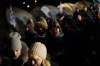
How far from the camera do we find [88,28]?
6.66m

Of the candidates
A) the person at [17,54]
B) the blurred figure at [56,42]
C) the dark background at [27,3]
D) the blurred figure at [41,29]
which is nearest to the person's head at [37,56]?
the person at [17,54]

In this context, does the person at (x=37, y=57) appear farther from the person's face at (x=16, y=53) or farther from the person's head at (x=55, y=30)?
the person's head at (x=55, y=30)

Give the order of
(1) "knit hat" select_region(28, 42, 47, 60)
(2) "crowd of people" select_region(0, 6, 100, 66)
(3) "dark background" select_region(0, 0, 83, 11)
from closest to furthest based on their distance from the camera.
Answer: (1) "knit hat" select_region(28, 42, 47, 60) → (2) "crowd of people" select_region(0, 6, 100, 66) → (3) "dark background" select_region(0, 0, 83, 11)

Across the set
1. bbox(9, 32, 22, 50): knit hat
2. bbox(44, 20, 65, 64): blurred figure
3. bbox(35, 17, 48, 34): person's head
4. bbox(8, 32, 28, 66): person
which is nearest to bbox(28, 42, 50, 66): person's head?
bbox(8, 32, 28, 66): person

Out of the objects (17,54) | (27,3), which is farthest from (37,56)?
(27,3)

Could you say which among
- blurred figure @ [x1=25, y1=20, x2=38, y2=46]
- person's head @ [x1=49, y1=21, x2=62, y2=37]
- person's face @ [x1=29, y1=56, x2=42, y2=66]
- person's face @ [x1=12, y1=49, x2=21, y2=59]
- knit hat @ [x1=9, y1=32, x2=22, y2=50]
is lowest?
blurred figure @ [x1=25, y1=20, x2=38, y2=46]

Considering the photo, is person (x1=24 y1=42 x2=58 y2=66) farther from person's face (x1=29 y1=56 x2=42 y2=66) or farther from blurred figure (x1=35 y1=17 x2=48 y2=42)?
blurred figure (x1=35 y1=17 x2=48 y2=42)

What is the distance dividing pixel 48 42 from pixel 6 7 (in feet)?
8.25

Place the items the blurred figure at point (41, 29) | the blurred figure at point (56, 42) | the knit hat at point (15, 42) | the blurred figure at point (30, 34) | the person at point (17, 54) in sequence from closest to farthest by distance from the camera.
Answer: the person at point (17, 54) < the knit hat at point (15, 42) < the blurred figure at point (56, 42) < the blurred figure at point (41, 29) < the blurred figure at point (30, 34)

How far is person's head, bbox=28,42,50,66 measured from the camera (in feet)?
15.0

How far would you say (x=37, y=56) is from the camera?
461 cm

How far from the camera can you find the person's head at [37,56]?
4.56 meters

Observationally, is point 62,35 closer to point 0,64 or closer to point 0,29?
point 0,64

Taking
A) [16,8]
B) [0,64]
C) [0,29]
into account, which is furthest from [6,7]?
[0,64]
